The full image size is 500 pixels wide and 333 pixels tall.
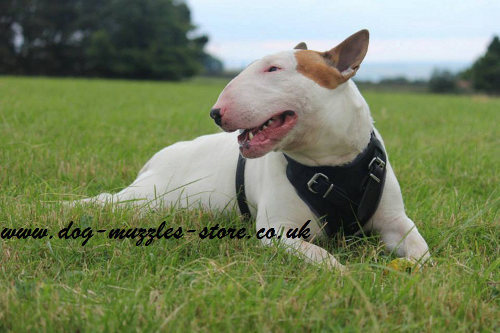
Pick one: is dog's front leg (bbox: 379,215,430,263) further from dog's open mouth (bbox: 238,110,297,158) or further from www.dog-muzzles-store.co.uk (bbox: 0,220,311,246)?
dog's open mouth (bbox: 238,110,297,158)

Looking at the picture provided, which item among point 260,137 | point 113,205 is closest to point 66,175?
point 113,205

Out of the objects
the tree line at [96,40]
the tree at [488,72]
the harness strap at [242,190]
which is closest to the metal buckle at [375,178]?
the harness strap at [242,190]

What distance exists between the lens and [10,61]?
3703cm

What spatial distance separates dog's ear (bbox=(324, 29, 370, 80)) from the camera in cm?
256

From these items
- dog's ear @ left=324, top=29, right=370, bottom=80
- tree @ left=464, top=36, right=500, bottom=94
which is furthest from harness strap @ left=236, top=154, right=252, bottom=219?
tree @ left=464, top=36, right=500, bottom=94

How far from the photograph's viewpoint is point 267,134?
8.20ft

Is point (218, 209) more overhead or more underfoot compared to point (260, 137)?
more underfoot

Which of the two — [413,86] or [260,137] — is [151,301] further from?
[413,86]

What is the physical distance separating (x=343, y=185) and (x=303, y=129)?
0.39 m

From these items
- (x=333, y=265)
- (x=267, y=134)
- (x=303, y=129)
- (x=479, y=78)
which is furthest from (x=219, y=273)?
(x=479, y=78)

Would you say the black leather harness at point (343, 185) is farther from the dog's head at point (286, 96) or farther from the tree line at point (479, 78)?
the tree line at point (479, 78)

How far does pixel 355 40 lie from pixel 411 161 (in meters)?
2.32

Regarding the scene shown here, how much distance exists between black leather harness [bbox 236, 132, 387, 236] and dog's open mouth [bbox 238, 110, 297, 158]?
0.28m

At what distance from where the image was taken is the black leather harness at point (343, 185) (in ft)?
8.76
